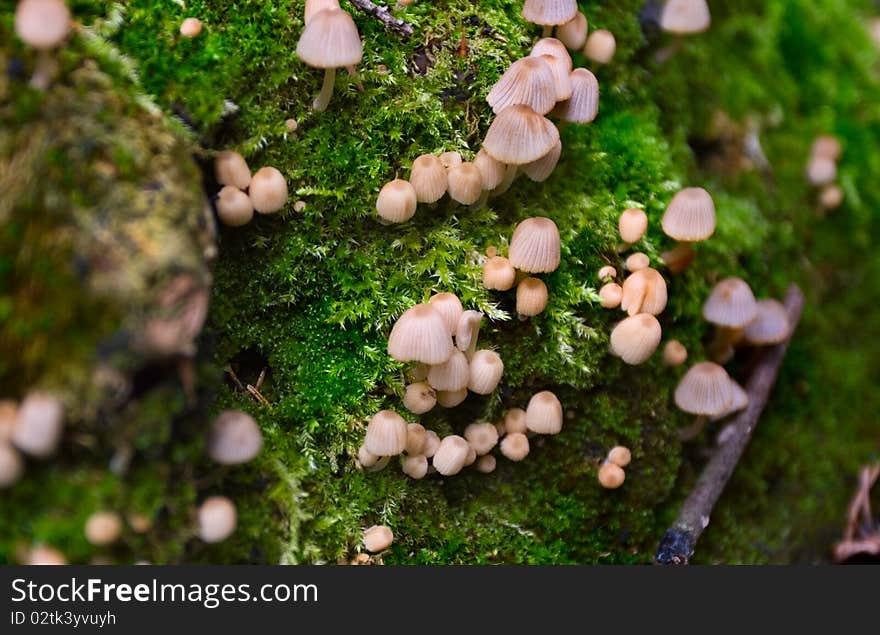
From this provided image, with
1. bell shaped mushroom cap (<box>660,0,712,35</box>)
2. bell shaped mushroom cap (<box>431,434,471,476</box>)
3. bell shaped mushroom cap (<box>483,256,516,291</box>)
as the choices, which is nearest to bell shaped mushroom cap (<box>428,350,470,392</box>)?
bell shaped mushroom cap (<box>431,434,471,476</box>)

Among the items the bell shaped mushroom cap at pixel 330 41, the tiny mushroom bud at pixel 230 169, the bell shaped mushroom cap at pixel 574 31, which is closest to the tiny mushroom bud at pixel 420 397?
the tiny mushroom bud at pixel 230 169

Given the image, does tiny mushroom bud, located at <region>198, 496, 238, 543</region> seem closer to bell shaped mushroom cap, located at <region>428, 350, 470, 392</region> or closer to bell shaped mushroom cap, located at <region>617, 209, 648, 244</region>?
bell shaped mushroom cap, located at <region>428, 350, 470, 392</region>

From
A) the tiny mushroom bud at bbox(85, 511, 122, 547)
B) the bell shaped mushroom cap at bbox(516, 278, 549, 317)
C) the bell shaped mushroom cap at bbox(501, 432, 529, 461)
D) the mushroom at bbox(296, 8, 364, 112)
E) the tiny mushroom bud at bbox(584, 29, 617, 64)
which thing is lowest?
the bell shaped mushroom cap at bbox(501, 432, 529, 461)

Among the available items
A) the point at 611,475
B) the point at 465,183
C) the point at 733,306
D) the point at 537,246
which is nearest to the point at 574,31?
the point at 465,183

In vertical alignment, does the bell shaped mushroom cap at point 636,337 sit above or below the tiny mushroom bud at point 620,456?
above

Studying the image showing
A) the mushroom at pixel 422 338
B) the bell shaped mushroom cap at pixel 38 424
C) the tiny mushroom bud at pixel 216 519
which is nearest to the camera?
the bell shaped mushroom cap at pixel 38 424

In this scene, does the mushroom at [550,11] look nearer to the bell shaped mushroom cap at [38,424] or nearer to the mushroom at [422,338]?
the mushroom at [422,338]
